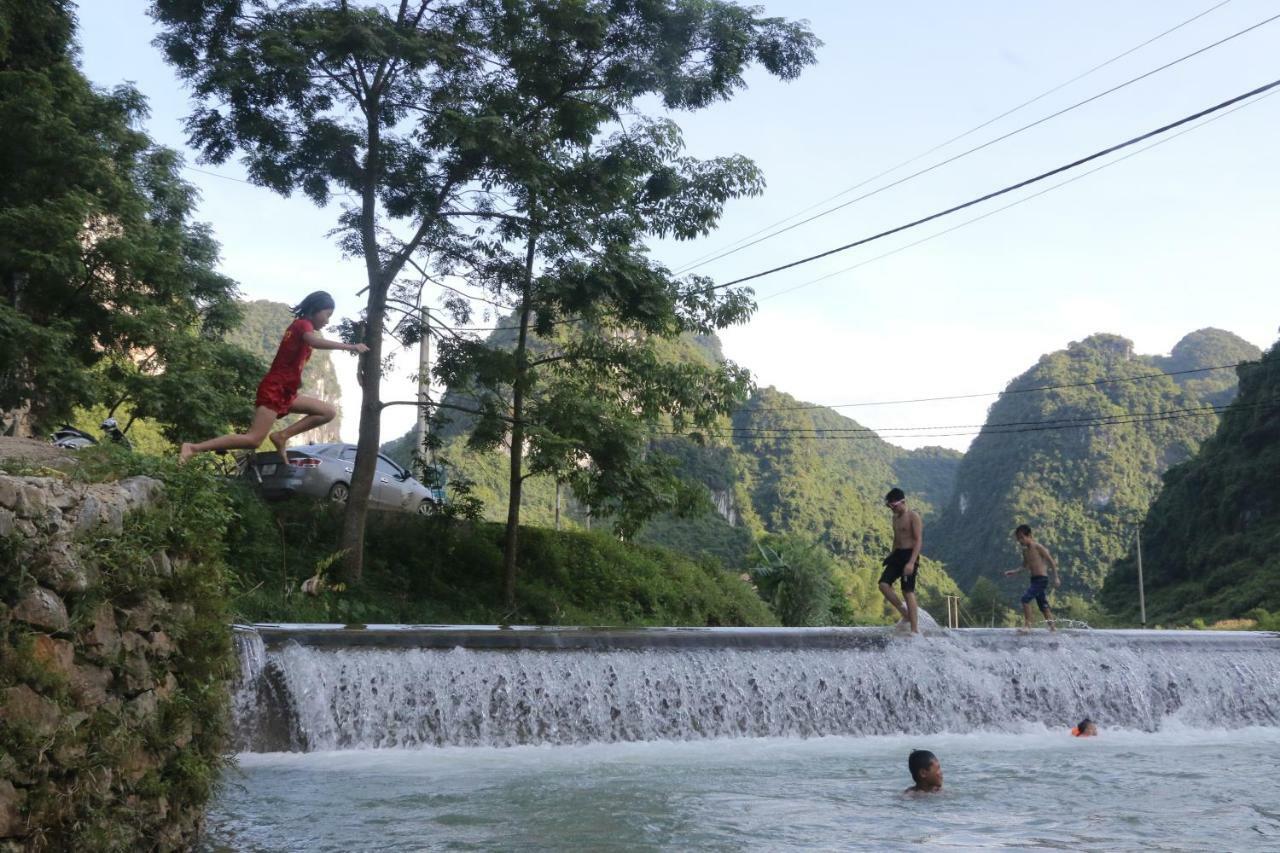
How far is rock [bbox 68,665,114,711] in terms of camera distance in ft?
14.6

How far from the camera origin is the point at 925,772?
793cm

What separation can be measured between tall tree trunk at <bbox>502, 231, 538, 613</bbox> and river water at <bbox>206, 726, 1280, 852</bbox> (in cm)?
663

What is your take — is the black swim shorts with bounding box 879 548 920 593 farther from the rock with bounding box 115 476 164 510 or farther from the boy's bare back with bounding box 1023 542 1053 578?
the rock with bounding box 115 476 164 510

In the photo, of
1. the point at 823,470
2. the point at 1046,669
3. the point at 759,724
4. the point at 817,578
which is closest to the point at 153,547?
the point at 759,724

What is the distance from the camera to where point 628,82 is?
56.0 ft

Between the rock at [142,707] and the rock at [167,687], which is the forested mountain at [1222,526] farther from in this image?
the rock at [142,707]

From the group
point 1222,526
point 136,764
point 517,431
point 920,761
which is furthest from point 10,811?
Result: point 1222,526

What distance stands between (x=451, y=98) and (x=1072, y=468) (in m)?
91.1

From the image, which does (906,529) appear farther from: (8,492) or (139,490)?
(8,492)

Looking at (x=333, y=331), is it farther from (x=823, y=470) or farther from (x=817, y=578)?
(x=823, y=470)

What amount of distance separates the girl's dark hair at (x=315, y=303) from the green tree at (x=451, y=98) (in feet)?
26.6

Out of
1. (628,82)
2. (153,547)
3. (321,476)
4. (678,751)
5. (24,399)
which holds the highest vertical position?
(628,82)

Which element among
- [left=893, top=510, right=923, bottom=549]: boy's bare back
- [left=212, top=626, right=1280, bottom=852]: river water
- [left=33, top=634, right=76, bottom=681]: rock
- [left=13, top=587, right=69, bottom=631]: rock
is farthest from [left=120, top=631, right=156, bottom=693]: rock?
[left=893, top=510, right=923, bottom=549]: boy's bare back

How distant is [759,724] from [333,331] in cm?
926
